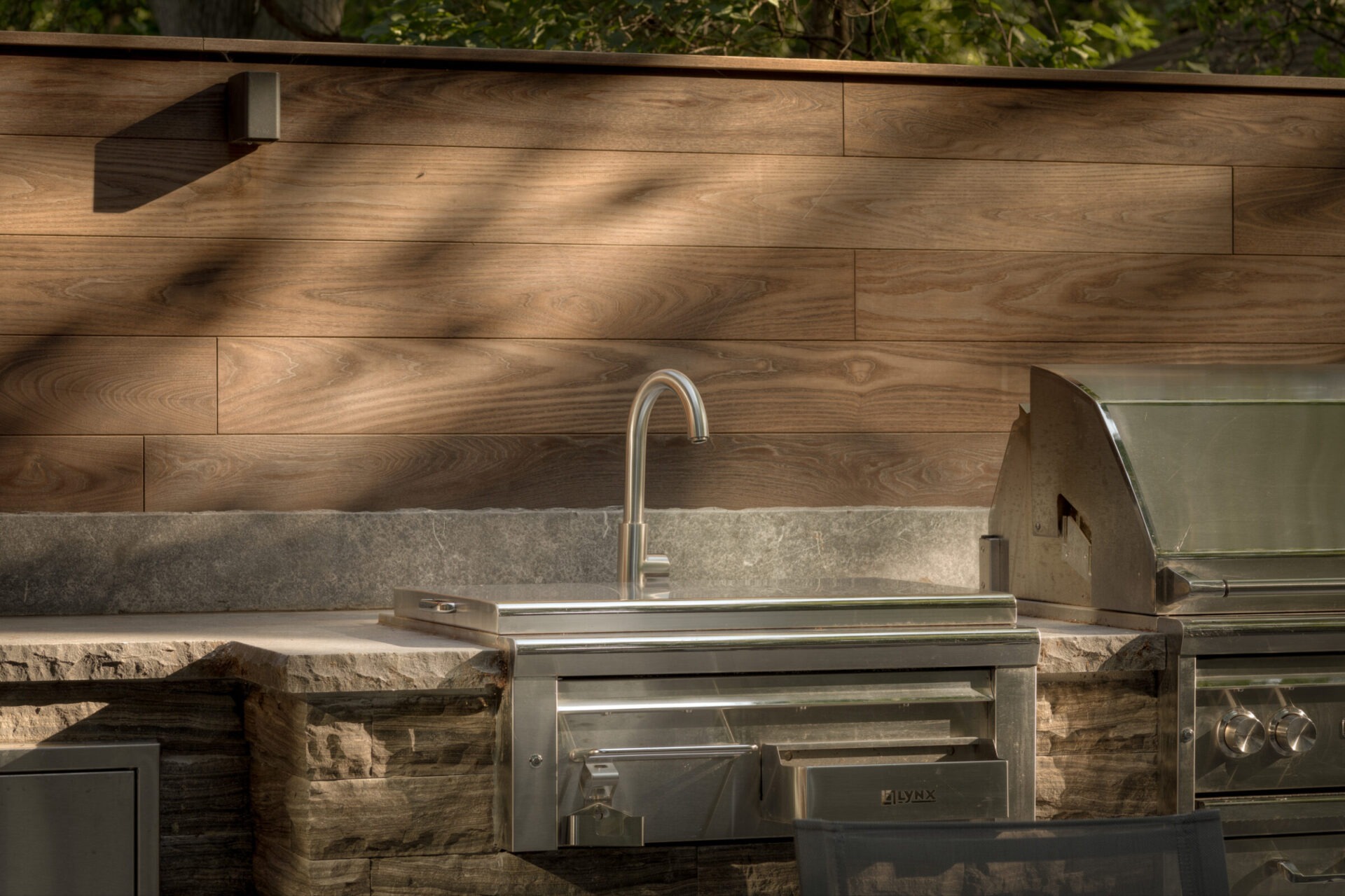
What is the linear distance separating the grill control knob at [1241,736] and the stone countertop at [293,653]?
134mm

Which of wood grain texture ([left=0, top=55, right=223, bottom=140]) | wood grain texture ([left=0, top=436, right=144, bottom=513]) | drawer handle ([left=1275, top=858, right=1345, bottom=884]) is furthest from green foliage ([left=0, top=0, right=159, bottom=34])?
drawer handle ([left=1275, top=858, right=1345, bottom=884])

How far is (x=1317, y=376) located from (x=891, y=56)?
2253mm

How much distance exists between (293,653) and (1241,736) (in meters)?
1.35

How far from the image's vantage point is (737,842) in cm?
203

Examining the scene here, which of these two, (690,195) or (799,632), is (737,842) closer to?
(799,632)

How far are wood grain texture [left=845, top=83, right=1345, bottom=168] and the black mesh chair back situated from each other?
161 cm

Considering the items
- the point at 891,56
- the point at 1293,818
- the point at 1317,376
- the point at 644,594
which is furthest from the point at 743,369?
the point at 891,56

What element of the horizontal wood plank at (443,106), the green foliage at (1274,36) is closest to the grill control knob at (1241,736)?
the horizontal wood plank at (443,106)

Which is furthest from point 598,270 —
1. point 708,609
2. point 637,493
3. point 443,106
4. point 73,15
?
point 73,15

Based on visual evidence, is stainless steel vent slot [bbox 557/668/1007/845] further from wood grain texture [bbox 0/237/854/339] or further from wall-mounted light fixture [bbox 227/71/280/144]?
wall-mounted light fixture [bbox 227/71/280/144]

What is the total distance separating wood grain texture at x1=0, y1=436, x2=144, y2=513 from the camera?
2500 mm

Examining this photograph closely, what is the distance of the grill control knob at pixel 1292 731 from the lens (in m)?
2.20

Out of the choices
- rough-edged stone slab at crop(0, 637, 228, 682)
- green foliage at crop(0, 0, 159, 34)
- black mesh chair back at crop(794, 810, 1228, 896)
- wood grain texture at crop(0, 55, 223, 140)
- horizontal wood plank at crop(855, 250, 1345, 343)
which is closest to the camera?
black mesh chair back at crop(794, 810, 1228, 896)

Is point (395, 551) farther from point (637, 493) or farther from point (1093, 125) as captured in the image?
point (1093, 125)
